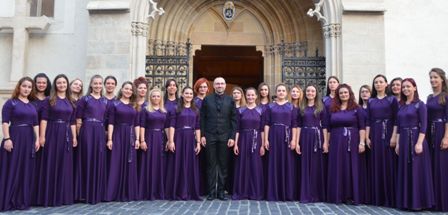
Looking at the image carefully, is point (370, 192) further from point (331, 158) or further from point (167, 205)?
point (167, 205)

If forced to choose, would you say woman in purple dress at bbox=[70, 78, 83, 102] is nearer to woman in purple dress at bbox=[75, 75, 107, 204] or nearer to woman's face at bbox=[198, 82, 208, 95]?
woman in purple dress at bbox=[75, 75, 107, 204]

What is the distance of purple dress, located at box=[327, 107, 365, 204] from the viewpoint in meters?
6.82

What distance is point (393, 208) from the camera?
6.54 metres

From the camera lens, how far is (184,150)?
7156 millimetres

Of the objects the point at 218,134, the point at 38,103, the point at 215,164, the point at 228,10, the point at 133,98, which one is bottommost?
the point at 215,164

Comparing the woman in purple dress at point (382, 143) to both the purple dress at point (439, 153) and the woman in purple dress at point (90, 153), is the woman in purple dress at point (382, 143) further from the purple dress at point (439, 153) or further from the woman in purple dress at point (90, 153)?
the woman in purple dress at point (90, 153)

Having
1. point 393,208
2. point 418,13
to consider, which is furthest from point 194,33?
point 393,208

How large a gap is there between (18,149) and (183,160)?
236 cm

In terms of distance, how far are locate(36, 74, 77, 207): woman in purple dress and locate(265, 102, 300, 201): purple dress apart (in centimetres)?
300

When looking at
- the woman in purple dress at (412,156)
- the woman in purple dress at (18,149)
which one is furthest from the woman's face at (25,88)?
the woman in purple dress at (412,156)

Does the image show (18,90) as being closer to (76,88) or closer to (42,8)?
(76,88)

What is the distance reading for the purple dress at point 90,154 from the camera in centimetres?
671

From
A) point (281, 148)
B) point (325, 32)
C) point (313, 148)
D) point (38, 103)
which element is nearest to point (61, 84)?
point (38, 103)

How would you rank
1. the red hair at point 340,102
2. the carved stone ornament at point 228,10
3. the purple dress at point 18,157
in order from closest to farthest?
the purple dress at point 18,157 < the red hair at point 340,102 < the carved stone ornament at point 228,10
